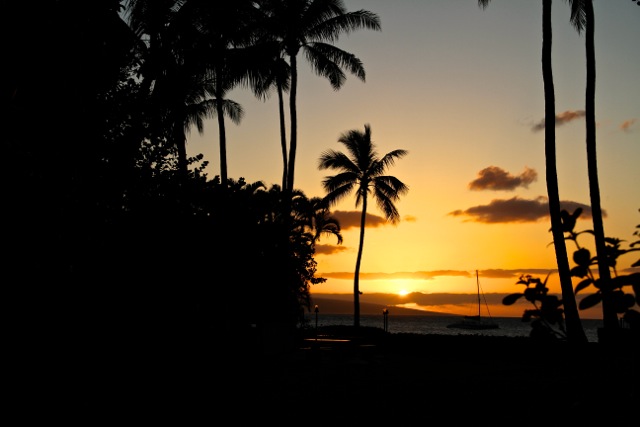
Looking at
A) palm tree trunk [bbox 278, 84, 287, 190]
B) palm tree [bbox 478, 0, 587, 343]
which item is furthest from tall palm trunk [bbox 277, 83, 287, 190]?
palm tree [bbox 478, 0, 587, 343]

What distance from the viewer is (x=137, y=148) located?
12.8 metres

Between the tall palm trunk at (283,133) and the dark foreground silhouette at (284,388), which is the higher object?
the tall palm trunk at (283,133)

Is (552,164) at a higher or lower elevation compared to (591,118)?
lower

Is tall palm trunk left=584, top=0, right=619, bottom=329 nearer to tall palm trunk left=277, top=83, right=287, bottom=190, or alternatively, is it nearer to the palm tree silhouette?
the palm tree silhouette

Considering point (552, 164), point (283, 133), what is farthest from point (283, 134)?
point (552, 164)

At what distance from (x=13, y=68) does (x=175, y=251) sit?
20.3 feet

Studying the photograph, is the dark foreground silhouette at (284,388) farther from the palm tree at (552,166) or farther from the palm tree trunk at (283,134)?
the palm tree trunk at (283,134)

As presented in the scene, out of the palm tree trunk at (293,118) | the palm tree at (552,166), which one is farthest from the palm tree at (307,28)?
the palm tree at (552,166)

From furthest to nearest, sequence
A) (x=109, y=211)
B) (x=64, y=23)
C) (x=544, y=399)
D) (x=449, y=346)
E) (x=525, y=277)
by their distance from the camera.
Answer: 1. (x=449, y=346)
2. (x=64, y=23)
3. (x=109, y=211)
4. (x=544, y=399)
5. (x=525, y=277)

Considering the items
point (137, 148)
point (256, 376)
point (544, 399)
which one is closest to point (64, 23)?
point (137, 148)

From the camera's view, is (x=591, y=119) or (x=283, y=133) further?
(x=283, y=133)

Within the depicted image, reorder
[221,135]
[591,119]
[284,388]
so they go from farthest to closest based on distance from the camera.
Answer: [221,135], [591,119], [284,388]

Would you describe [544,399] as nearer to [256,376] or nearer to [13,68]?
[256,376]

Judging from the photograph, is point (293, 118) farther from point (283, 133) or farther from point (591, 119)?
point (591, 119)
